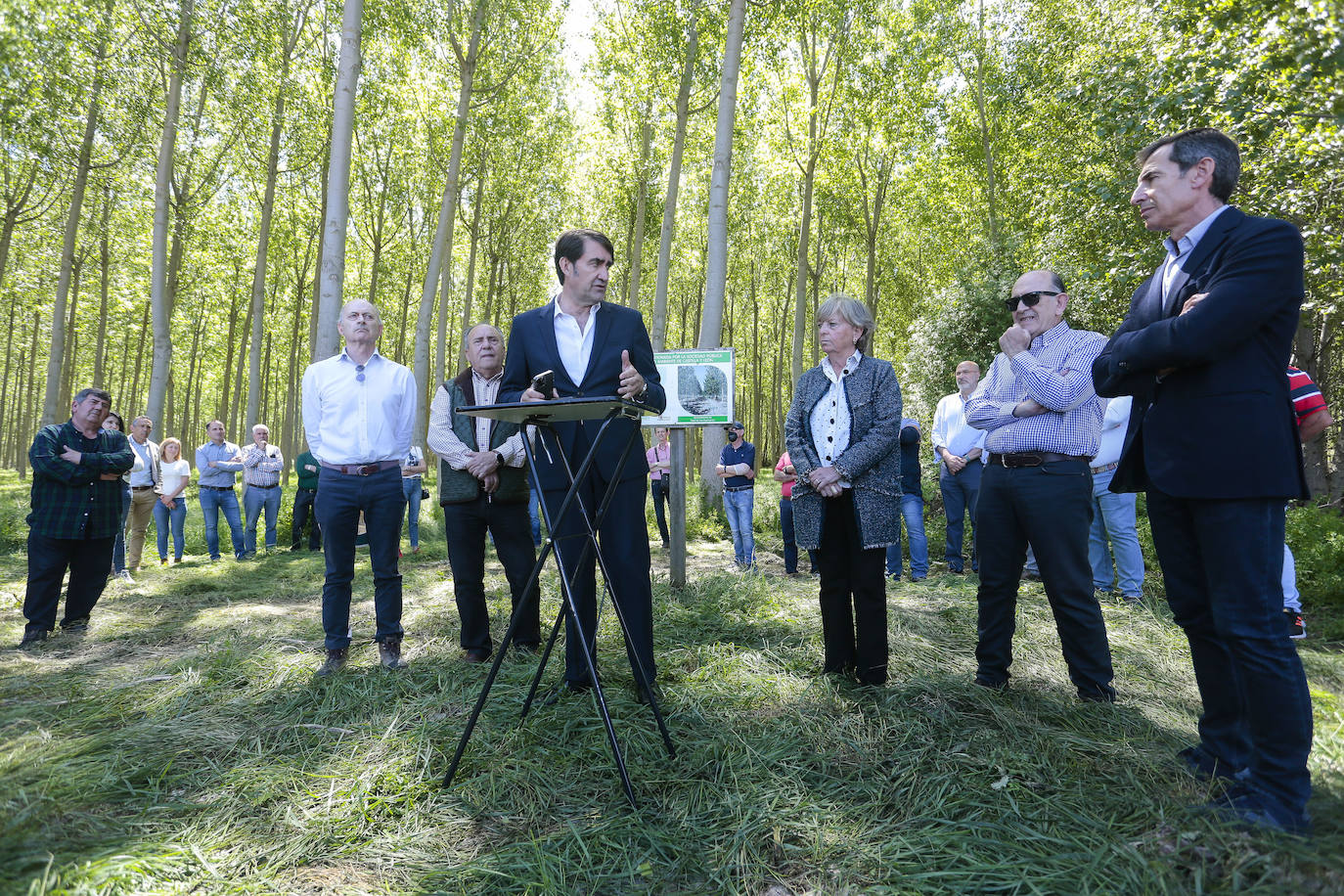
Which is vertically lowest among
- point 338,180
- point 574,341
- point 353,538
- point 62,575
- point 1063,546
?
point 62,575

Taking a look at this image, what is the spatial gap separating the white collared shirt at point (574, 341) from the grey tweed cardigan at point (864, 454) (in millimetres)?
1174

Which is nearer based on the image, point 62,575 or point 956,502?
point 62,575

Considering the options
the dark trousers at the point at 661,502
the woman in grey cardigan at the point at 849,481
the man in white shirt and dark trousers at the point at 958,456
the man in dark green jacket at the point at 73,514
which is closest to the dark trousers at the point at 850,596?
the woman in grey cardigan at the point at 849,481

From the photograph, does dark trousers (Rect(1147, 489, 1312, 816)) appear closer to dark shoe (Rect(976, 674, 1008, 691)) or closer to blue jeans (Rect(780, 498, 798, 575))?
dark shoe (Rect(976, 674, 1008, 691))

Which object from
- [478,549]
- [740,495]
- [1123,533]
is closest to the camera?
[478,549]

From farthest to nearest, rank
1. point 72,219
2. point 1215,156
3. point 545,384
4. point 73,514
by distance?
point 72,219
point 73,514
point 545,384
point 1215,156

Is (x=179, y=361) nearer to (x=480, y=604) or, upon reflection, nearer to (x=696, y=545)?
(x=696, y=545)

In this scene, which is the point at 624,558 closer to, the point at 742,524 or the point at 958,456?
the point at 958,456

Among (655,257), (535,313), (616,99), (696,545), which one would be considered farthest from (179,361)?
(535,313)

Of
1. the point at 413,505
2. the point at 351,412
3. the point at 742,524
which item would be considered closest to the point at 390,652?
the point at 351,412

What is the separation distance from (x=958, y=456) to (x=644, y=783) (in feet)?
20.0

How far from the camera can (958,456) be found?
7797mm

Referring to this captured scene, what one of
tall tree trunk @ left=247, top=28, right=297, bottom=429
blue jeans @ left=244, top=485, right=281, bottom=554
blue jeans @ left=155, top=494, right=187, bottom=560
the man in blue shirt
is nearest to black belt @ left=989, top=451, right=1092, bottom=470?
the man in blue shirt

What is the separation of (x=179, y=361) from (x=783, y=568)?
32798 millimetres
